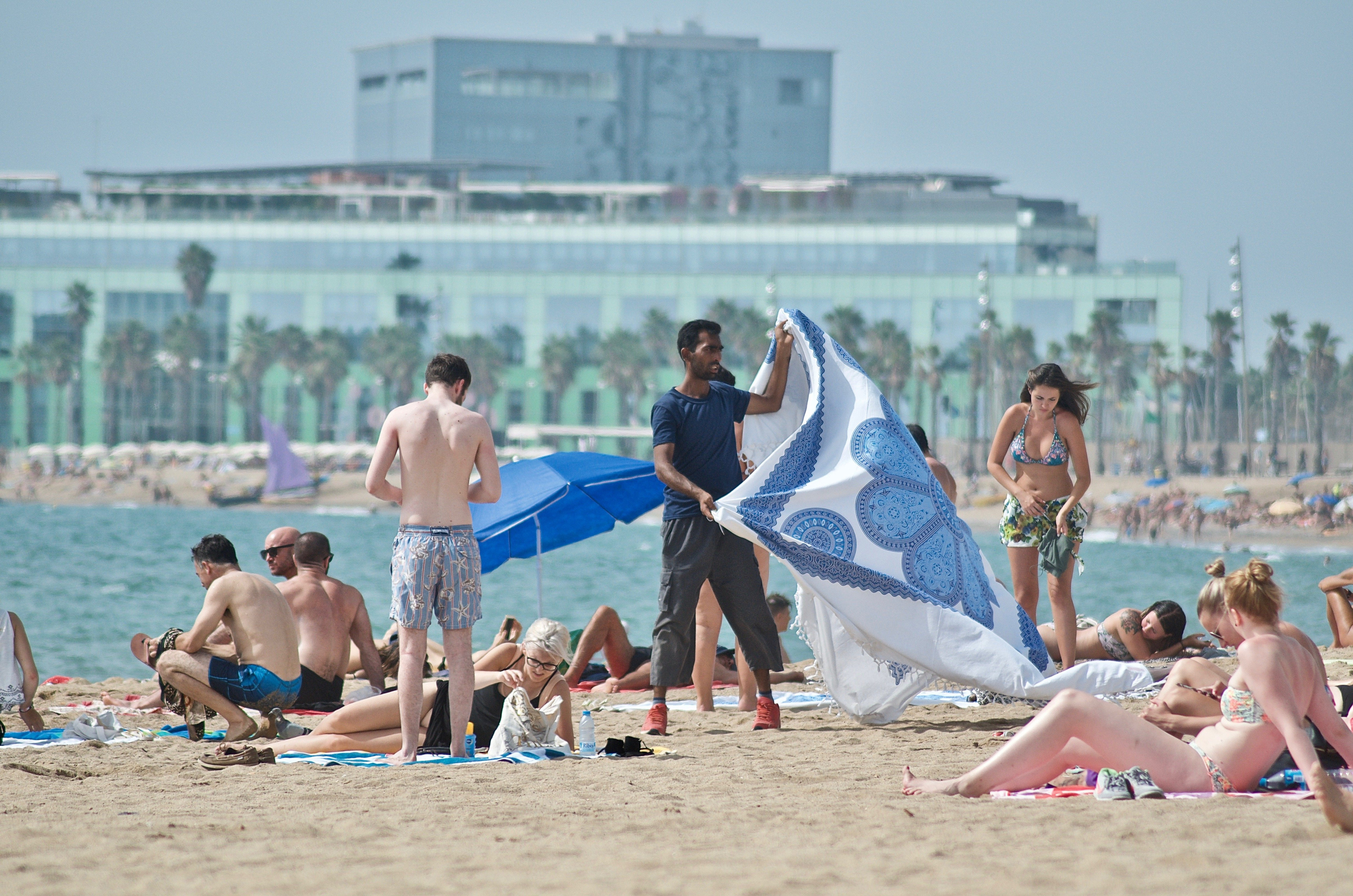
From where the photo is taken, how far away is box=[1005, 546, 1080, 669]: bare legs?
310 inches

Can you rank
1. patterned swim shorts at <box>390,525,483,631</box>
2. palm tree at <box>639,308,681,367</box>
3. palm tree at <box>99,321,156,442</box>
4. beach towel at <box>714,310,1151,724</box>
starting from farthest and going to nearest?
palm tree at <box>99,321,156,442</box> → palm tree at <box>639,308,681,367</box> → beach towel at <box>714,310,1151,724</box> → patterned swim shorts at <box>390,525,483,631</box>

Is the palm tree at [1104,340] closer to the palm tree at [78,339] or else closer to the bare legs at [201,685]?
the palm tree at [78,339]

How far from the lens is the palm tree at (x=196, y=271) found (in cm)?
8000

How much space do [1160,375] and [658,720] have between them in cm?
7375

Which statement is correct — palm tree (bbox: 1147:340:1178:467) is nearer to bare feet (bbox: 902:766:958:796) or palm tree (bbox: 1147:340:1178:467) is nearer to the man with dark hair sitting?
the man with dark hair sitting

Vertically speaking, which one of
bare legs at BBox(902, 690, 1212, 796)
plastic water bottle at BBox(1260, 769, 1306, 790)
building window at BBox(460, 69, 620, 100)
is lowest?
plastic water bottle at BBox(1260, 769, 1306, 790)

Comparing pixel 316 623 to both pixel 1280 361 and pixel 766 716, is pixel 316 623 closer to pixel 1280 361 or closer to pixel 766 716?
pixel 766 716

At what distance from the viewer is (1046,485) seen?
7914 mm

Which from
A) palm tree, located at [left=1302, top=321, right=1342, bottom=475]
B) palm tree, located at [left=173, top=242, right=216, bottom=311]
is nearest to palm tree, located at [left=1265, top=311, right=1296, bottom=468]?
palm tree, located at [left=1302, top=321, right=1342, bottom=475]

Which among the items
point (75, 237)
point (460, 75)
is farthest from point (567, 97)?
point (75, 237)

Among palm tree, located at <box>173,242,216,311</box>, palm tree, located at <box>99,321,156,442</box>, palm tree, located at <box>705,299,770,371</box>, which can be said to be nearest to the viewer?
palm tree, located at <box>705,299,770,371</box>

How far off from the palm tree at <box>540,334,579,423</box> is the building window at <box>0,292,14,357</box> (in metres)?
30.7

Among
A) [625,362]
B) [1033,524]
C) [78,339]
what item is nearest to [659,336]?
[625,362]

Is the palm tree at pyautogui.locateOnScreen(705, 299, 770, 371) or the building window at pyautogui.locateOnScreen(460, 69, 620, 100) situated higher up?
the building window at pyautogui.locateOnScreen(460, 69, 620, 100)
